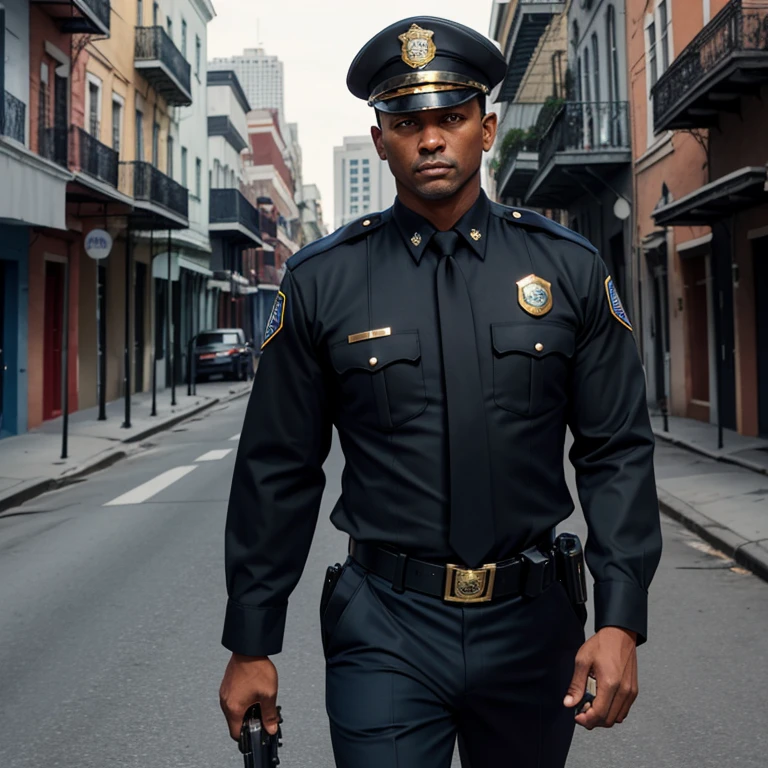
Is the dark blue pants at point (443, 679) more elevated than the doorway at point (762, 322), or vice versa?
the doorway at point (762, 322)

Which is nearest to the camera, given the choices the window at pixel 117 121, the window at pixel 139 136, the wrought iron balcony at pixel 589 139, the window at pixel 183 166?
the wrought iron balcony at pixel 589 139

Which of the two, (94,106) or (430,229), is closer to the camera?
(430,229)

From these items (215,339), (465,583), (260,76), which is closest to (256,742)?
(465,583)

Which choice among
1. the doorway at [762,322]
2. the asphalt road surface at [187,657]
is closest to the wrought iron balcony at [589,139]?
the doorway at [762,322]

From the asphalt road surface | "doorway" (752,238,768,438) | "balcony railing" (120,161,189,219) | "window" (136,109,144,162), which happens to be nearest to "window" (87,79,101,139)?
"balcony railing" (120,161,189,219)

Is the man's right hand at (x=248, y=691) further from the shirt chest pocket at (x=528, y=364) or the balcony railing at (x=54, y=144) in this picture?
the balcony railing at (x=54, y=144)

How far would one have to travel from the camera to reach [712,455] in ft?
43.9

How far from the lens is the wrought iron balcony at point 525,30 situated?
33.2m

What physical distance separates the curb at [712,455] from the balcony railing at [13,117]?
10456mm

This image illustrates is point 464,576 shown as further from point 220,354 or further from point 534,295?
point 220,354

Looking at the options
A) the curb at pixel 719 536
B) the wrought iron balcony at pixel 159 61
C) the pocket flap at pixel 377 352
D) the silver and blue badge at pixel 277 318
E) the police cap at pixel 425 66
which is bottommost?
the curb at pixel 719 536

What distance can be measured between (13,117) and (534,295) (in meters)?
16.6

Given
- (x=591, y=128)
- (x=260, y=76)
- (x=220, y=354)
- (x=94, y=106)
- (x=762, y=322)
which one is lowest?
(x=762, y=322)

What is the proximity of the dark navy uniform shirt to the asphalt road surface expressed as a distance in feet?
1.60
